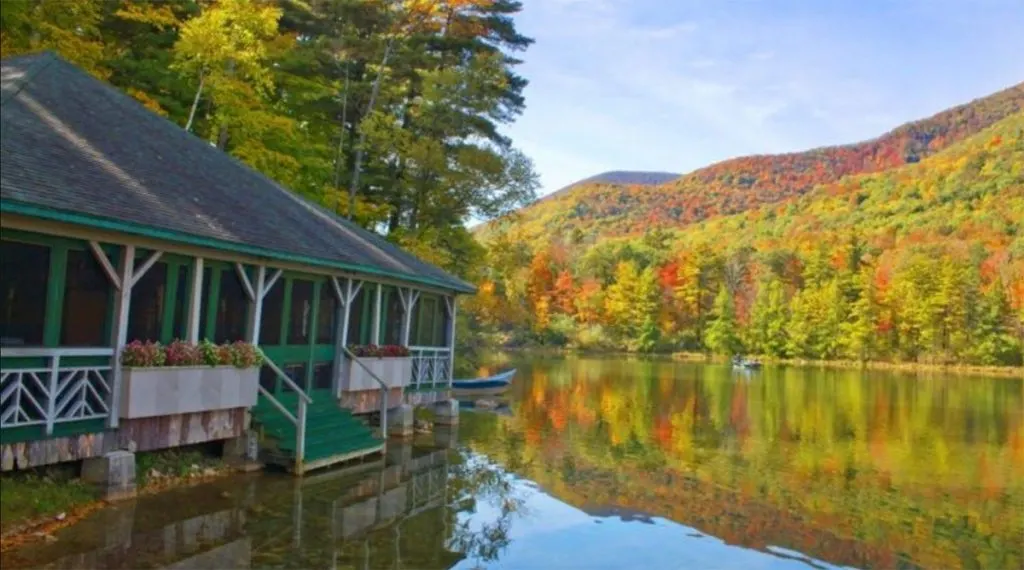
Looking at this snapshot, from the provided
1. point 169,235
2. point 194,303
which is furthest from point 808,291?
point 169,235

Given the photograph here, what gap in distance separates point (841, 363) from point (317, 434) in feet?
193

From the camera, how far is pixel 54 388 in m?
8.77

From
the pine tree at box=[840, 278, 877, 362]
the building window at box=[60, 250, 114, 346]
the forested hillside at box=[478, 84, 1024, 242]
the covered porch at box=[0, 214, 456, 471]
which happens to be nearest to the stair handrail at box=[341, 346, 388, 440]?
the covered porch at box=[0, 214, 456, 471]

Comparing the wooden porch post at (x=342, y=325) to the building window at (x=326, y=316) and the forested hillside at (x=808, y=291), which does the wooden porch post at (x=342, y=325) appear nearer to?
the building window at (x=326, y=316)

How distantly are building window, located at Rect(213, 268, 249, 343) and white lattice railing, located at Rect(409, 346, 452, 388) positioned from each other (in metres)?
5.56

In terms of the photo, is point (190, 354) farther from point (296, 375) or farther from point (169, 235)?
point (296, 375)

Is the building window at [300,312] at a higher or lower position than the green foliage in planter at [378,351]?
higher

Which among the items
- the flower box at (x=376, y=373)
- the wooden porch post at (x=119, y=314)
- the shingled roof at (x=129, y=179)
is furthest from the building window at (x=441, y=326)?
the wooden porch post at (x=119, y=314)

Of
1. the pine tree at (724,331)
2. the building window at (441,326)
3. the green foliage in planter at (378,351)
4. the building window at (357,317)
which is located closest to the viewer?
the green foliage in planter at (378,351)

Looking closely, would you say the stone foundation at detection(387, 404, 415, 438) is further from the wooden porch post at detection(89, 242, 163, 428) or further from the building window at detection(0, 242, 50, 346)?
the building window at detection(0, 242, 50, 346)

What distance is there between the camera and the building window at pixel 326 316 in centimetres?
1499

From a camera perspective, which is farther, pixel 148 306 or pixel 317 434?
pixel 317 434

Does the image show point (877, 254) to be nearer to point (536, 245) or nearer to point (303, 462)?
point (536, 245)

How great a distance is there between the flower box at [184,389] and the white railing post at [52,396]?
0.96 meters
